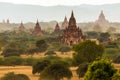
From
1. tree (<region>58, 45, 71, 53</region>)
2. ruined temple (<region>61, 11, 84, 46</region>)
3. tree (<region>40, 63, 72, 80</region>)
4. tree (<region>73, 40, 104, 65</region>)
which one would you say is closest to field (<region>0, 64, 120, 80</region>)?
tree (<region>73, 40, 104, 65</region>)

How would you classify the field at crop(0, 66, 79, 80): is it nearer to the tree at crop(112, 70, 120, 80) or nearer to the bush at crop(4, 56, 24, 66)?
the bush at crop(4, 56, 24, 66)

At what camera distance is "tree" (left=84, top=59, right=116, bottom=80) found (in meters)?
36.9

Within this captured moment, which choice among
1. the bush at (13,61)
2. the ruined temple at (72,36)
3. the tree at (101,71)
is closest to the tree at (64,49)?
the ruined temple at (72,36)

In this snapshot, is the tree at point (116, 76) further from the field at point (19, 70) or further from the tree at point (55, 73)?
the field at point (19, 70)

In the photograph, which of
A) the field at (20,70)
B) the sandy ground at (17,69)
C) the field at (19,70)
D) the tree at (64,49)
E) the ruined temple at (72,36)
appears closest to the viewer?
the field at (20,70)

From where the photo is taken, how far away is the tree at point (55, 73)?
178 ft

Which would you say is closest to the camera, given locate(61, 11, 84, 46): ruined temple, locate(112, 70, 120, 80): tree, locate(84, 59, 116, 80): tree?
locate(112, 70, 120, 80): tree

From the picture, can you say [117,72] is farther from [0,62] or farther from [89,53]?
[0,62]

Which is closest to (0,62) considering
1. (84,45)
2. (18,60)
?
(18,60)

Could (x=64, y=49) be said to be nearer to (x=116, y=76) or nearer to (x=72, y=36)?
(x=72, y=36)

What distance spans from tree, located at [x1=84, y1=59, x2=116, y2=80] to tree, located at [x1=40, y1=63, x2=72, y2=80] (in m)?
16.8

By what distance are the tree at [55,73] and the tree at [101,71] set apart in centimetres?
1684

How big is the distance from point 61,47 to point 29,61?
2509 centimetres

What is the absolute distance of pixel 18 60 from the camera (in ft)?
253
